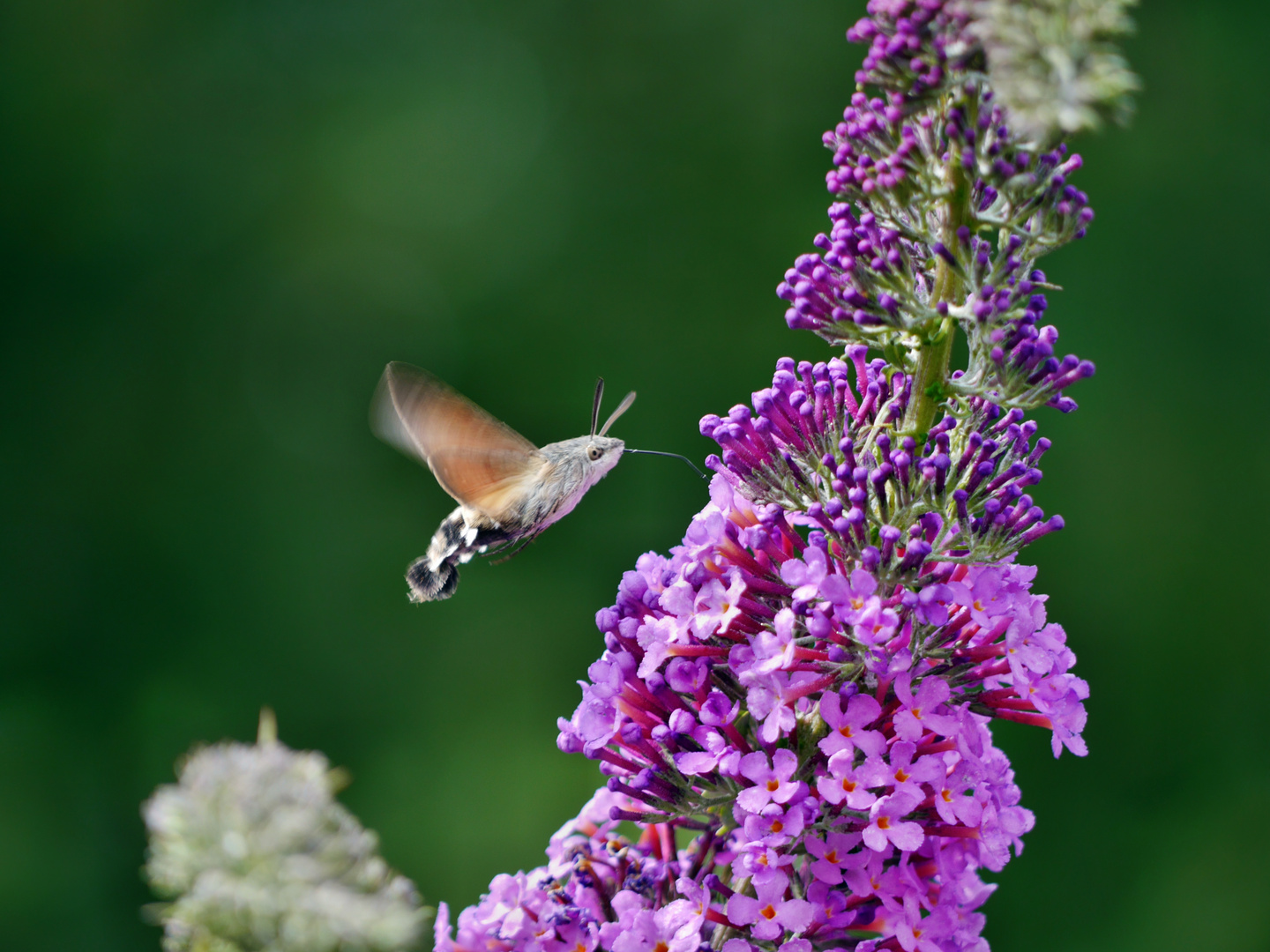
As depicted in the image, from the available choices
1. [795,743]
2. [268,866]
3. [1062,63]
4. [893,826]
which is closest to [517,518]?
[795,743]

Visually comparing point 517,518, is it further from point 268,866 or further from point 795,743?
point 268,866

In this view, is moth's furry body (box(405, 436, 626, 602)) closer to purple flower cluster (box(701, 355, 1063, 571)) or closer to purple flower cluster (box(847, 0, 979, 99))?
purple flower cluster (box(701, 355, 1063, 571))

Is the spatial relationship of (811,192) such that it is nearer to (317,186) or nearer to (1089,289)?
(1089,289)

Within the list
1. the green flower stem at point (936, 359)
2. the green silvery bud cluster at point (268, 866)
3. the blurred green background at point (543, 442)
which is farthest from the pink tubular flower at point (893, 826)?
the blurred green background at point (543, 442)

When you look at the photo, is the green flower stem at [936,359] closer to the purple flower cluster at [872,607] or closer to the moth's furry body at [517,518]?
the purple flower cluster at [872,607]

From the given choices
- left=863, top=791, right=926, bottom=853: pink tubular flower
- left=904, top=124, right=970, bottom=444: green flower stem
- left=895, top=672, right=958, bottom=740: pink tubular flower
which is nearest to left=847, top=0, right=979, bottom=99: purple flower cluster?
left=904, top=124, right=970, bottom=444: green flower stem

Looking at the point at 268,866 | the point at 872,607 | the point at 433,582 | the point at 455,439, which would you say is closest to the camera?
the point at 268,866

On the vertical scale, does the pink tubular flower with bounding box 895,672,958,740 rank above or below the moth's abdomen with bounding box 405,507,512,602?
below

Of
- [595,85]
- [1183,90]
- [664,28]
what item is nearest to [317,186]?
[595,85]
